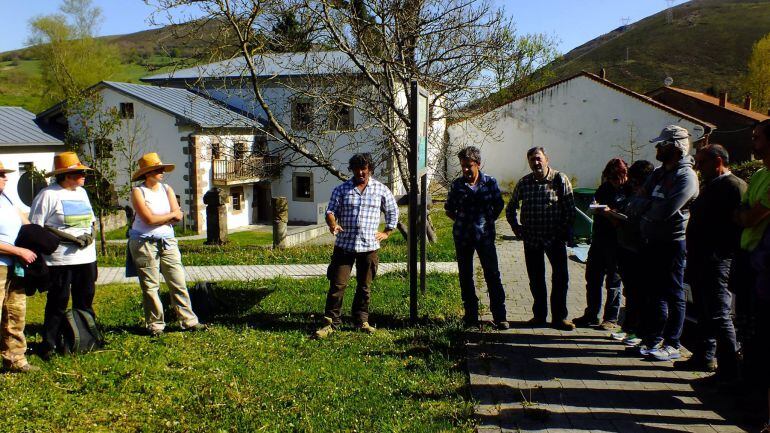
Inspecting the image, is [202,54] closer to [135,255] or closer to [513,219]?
[135,255]

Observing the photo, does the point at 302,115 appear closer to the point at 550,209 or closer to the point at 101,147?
the point at 101,147

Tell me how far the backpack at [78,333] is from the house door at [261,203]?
3460cm

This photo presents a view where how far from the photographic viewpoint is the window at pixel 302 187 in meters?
39.0

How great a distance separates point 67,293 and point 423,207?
Result: 366cm

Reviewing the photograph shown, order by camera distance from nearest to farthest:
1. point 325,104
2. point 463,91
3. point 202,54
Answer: point 202,54 → point 325,104 → point 463,91

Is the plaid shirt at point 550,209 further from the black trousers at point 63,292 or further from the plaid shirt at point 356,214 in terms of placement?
the black trousers at point 63,292

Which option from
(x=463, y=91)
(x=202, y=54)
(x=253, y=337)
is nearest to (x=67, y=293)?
(x=253, y=337)

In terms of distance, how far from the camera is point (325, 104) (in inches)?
504

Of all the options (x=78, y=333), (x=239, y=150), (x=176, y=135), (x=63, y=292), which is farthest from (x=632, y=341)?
(x=176, y=135)

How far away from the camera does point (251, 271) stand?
34.1 ft

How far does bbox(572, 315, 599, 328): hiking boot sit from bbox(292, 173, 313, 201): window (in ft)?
108

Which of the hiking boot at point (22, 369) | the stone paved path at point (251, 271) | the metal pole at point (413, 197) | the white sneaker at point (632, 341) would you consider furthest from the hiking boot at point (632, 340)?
the hiking boot at point (22, 369)

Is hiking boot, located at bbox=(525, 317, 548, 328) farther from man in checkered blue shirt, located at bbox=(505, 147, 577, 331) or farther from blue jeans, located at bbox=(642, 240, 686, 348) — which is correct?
blue jeans, located at bbox=(642, 240, 686, 348)

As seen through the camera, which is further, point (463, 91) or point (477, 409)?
point (463, 91)
